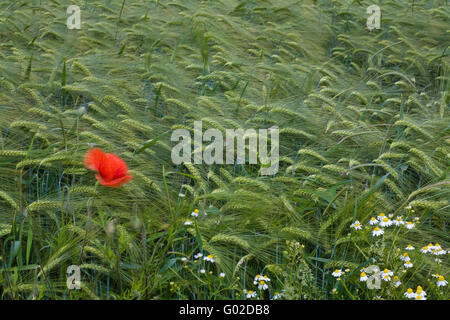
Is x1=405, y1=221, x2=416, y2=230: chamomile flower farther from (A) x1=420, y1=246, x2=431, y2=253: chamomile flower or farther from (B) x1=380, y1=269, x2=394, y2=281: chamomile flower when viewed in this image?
(B) x1=380, y1=269, x2=394, y2=281: chamomile flower

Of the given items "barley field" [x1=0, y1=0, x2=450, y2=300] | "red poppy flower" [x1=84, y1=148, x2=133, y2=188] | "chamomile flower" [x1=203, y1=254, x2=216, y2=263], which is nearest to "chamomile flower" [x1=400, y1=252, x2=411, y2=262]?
"barley field" [x1=0, y1=0, x2=450, y2=300]

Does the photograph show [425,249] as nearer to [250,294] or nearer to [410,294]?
[410,294]

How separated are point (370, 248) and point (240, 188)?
0.55 metres

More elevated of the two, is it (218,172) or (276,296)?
(218,172)

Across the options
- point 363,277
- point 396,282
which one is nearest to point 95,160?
point 363,277

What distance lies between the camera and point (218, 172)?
2.37 m

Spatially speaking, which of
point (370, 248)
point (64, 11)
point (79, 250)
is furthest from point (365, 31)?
point (79, 250)

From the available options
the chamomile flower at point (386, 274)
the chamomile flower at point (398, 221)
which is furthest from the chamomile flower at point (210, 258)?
the chamomile flower at point (398, 221)

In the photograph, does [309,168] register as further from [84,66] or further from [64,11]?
[64,11]

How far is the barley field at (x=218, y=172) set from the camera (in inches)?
72.8

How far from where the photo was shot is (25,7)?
4230 mm

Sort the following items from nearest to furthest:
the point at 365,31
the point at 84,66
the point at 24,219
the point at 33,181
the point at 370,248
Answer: the point at 370,248, the point at 24,219, the point at 33,181, the point at 84,66, the point at 365,31

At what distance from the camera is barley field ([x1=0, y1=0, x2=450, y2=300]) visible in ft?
6.07

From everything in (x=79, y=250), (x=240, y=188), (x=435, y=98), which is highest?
(x=435, y=98)
